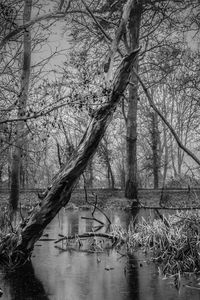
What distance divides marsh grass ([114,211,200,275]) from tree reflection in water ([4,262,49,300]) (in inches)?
85.3

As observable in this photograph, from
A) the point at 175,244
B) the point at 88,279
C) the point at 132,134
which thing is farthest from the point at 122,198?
the point at 88,279

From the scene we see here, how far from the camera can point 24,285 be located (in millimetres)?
6012

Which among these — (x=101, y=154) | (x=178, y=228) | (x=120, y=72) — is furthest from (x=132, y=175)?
(x=120, y=72)

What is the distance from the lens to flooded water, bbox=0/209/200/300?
18.1 feet

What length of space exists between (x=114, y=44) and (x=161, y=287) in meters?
4.03

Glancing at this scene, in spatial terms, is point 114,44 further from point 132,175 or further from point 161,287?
point 132,175

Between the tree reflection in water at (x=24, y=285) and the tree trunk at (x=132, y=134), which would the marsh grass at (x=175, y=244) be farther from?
the tree trunk at (x=132, y=134)

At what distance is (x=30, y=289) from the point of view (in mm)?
5844

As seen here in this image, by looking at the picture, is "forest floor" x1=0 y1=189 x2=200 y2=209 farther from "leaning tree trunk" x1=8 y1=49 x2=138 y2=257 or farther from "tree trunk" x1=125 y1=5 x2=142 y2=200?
"leaning tree trunk" x1=8 y1=49 x2=138 y2=257

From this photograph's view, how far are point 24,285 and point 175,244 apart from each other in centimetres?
285

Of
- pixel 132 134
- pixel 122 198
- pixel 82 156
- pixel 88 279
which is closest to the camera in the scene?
pixel 88 279

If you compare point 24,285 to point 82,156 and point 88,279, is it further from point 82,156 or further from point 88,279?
point 82,156

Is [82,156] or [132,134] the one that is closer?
[82,156]

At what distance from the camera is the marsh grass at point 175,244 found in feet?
21.7
